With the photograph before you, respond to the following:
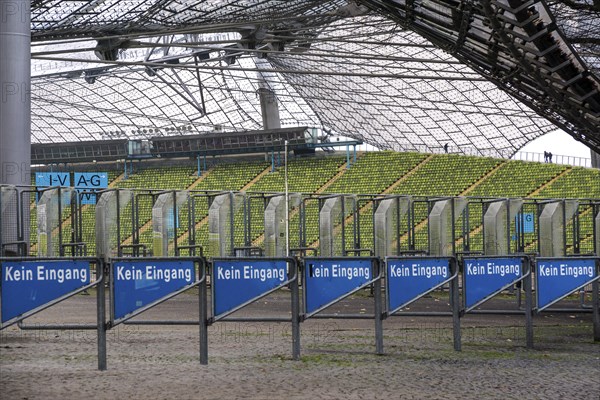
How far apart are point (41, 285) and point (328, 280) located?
3224 millimetres

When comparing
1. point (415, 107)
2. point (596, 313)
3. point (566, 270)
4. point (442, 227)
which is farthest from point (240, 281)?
point (415, 107)

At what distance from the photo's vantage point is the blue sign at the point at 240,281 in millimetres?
10688

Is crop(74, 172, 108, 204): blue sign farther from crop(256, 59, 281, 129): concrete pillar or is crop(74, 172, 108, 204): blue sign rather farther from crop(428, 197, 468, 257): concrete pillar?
crop(256, 59, 281, 129): concrete pillar

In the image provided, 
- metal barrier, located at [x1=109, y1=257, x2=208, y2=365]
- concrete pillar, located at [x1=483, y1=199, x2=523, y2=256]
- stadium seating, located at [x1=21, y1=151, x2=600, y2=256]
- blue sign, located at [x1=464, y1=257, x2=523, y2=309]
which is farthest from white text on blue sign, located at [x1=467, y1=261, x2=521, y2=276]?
stadium seating, located at [x1=21, y1=151, x2=600, y2=256]

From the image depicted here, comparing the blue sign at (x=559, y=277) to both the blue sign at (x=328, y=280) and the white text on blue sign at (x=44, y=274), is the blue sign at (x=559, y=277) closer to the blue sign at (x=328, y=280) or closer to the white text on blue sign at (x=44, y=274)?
the blue sign at (x=328, y=280)

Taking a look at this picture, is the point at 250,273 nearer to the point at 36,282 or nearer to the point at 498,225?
the point at 36,282

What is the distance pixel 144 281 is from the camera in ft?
33.7

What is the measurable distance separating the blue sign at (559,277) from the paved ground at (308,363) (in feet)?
2.07

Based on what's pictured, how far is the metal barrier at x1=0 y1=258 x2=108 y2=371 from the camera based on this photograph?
959cm

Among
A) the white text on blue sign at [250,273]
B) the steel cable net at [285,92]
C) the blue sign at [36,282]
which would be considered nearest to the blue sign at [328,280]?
the white text on blue sign at [250,273]

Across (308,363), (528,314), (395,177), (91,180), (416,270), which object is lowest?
(308,363)

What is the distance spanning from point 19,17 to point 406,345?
40.4 feet

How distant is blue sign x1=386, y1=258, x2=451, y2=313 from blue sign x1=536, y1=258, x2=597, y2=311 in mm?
1440

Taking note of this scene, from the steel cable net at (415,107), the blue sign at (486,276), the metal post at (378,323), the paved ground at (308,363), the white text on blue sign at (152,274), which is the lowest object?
the paved ground at (308,363)
